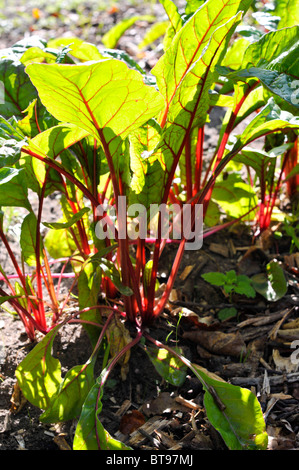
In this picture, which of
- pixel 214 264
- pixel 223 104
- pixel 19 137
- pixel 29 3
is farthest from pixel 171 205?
pixel 29 3

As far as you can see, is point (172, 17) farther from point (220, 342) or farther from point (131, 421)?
point (131, 421)

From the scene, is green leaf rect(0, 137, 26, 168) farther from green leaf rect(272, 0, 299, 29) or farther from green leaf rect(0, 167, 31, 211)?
green leaf rect(272, 0, 299, 29)

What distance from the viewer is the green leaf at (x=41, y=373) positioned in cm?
156

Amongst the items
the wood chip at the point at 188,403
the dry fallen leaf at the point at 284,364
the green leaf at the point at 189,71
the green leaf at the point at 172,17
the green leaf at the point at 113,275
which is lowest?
the wood chip at the point at 188,403

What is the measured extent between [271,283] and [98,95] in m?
1.10

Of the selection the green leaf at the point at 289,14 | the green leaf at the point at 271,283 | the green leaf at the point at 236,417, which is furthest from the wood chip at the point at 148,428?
the green leaf at the point at 289,14

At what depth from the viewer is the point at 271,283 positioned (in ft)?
6.37

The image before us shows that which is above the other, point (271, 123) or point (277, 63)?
point (277, 63)

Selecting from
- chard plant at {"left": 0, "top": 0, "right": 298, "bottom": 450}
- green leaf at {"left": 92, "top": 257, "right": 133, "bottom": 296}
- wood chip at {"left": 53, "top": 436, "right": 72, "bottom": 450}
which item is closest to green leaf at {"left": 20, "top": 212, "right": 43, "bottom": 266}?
chard plant at {"left": 0, "top": 0, "right": 298, "bottom": 450}

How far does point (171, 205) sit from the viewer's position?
203cm

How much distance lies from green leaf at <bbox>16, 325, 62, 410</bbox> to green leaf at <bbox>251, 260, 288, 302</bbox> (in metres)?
0.81

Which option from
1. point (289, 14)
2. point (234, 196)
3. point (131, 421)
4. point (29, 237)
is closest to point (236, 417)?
point (131, 421)

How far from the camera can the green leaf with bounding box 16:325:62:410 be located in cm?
156

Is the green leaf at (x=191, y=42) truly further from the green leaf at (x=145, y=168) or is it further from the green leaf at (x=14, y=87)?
the green leaf at (x=14, y=87)
